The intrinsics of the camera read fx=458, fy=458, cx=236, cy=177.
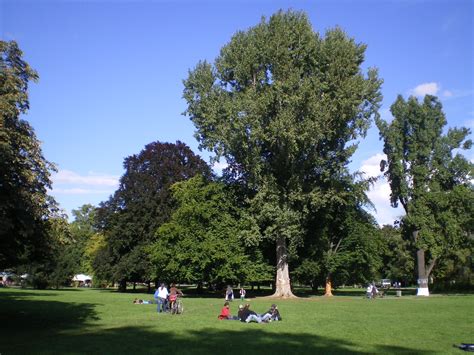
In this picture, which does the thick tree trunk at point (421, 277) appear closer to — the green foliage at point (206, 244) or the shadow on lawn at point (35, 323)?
the green foliage at point (206, 244)

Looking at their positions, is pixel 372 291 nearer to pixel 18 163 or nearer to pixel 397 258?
pixel 397 258

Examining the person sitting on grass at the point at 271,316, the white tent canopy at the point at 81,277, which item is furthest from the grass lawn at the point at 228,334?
the white tent canopy at the point at 81,277

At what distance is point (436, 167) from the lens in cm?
5606

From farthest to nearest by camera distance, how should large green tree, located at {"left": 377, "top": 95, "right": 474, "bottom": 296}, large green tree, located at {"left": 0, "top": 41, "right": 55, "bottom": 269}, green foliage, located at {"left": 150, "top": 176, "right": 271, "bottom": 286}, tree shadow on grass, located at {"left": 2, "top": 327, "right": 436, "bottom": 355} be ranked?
large green tree, located at {"left": 377, "top": 95, "right": 474, "bottom": 296}
green foliage, located at {"left": 150, "top": 176, "right": 271, "bottom": 286}
large green tree, located at {"left": 0, "top": 41, "right": 55, "bottom": 269}
tree shadow on grass, located at {"left": 2, "top": 327, "right": 436, "bottom": 355}

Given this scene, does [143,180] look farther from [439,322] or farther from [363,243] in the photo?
[439,322]

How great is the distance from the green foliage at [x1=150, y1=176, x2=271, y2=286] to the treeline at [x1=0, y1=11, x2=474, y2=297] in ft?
0.48

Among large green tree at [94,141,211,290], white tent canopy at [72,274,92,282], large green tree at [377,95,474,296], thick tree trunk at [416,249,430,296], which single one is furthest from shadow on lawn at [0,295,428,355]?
white tent canopy at [72,274,92,282]

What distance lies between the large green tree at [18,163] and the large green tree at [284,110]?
22024 millimetres

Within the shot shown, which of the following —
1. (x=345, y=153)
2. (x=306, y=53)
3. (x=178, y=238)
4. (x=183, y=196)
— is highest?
(x=306, y=53)

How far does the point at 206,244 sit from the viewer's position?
4488 cm

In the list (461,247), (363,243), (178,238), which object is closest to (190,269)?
(178,238)

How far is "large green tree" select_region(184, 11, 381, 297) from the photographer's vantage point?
38.7m

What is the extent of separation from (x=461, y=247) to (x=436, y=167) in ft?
38.8

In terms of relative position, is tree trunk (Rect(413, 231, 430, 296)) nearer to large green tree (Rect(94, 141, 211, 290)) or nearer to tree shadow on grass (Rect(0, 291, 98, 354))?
large green tree (Rect(94, 141, 211, 290))
